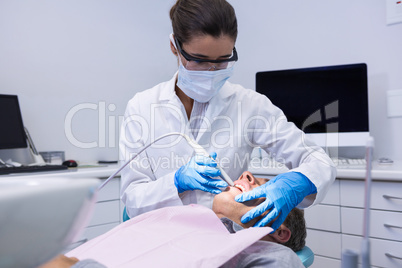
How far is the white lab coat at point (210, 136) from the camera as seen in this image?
4.68 ft

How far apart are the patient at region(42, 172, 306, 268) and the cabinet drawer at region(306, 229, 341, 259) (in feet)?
2.33

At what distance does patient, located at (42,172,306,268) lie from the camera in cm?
90

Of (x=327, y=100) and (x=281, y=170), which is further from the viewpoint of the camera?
(x=327, y=100)

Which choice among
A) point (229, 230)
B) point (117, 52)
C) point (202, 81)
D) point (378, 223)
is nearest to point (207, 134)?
point (202, 81)

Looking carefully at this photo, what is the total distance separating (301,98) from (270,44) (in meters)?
0.72

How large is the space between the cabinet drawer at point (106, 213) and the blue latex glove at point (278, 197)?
3.47 ft

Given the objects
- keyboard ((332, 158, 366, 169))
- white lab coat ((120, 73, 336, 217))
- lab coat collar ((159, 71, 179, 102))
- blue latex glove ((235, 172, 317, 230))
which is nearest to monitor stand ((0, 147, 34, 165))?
white lab coat ((120, 73, 336, 217))

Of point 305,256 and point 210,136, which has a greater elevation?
point 210,136

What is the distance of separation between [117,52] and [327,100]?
1.65m

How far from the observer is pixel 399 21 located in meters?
2.24

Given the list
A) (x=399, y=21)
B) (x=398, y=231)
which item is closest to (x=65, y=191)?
(x=398, y=231)

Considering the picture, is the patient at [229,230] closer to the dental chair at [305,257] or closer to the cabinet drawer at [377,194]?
the dental chair at [305,257]

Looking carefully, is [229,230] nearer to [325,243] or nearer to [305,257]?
[305,257]

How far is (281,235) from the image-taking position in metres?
1.27
